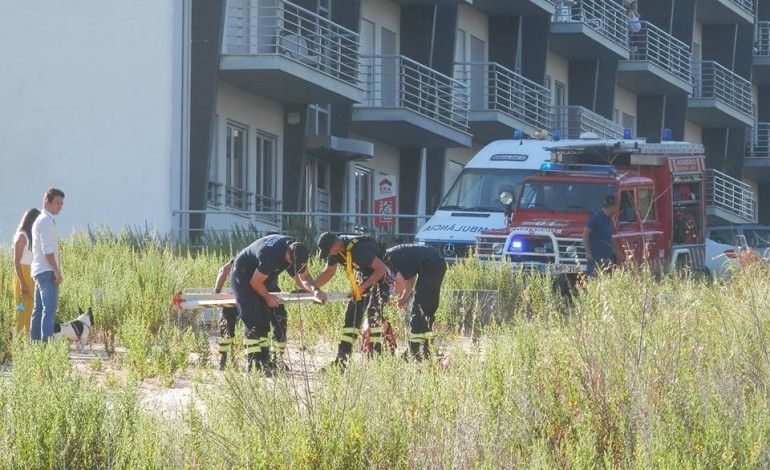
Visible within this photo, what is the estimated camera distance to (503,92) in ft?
130

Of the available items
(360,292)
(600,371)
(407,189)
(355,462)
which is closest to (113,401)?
(355,462)

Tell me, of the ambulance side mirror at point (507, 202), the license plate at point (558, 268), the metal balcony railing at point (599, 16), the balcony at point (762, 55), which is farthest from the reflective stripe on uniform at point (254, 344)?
the balcony at point (762, 55)

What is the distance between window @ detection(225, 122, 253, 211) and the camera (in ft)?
99.7

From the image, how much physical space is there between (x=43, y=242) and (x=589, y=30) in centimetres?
2774

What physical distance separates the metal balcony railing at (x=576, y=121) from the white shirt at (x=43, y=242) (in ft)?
89.0

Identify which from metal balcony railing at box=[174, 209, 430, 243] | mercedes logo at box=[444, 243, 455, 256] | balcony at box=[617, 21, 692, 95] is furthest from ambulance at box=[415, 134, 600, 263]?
balcony at box=[617, 21, 692, 95]

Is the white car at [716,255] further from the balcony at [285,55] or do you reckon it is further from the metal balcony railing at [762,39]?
the metal balcony railing at [762,39]

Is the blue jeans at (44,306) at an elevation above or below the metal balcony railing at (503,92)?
below

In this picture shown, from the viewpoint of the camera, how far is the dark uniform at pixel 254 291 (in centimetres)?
1451

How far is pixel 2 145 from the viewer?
27.9 m

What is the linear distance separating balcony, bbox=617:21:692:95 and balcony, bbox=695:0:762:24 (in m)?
2.52

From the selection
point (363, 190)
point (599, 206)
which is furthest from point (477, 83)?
point (599, 206)

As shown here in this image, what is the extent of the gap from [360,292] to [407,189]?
22.7m

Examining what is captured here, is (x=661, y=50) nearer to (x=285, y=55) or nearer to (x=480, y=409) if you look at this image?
(x=285, y=55)
